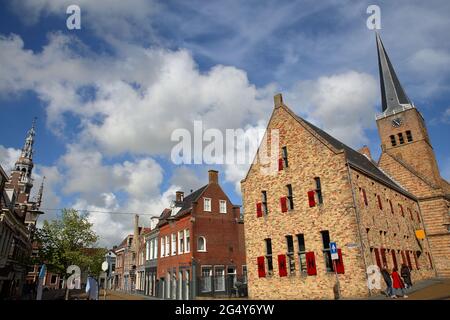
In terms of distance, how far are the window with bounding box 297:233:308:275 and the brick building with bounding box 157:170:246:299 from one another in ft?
38.1

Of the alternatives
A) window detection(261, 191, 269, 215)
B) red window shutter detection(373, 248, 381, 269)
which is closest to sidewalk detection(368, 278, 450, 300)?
red window shutter detection(373, 248, 381, 269)

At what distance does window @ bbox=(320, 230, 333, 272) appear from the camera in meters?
18.9

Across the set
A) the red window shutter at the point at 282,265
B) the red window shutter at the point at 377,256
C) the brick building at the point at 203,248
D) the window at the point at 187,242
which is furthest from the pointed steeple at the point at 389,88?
the window at the point at 187,242

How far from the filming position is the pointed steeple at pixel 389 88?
43719mm

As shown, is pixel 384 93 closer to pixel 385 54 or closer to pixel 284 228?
pixel 385 54

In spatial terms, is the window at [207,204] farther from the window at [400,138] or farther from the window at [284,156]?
the window at [400,138]

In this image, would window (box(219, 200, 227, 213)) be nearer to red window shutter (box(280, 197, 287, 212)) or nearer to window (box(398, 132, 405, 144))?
red window shutter (box(280, 197, 287, 212))

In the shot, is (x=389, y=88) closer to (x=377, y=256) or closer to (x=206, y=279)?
(x=377, y=256)

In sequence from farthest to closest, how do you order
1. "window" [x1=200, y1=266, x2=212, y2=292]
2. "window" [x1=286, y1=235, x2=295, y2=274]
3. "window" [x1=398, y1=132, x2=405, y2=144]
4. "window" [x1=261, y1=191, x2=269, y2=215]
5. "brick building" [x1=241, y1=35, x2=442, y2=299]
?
"window" [x1=398, y1=132, x2=405, y2=144]
"window" [x1=200, y1=266, x2=212, y2=292]
"window" [x1=261, y1=191, x2=269, y2=215]
"window" [x1=286, y1=235, x2=295, y2=274]
"brick building" [x1=241, y1=35, x2=442, y2=299]

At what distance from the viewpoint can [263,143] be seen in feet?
85.4

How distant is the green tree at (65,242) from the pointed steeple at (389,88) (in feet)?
143

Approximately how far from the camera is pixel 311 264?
19500mm
